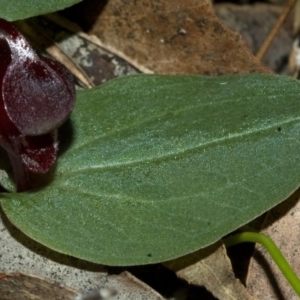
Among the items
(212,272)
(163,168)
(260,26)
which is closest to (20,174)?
(163,168)

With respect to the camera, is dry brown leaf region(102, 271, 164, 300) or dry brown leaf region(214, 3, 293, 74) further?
dry brown leaf region(214, 3, 293, 74)

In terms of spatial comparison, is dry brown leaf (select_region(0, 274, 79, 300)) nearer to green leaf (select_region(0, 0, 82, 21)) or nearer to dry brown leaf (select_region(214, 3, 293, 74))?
green leaf (select_region(0, 0, 82, 21))

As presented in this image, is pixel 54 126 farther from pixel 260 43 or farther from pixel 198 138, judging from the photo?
pixel 260 43

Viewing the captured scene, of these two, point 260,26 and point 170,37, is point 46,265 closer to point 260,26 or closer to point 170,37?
point 170,37

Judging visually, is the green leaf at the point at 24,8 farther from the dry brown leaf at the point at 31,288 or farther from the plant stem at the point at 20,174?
the dry brown leaf at the point at 31,288

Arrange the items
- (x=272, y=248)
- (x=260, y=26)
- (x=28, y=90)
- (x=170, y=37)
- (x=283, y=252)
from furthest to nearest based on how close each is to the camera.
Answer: (x=260, y=26)
(x=170, y=37)
(x=283, y=252)
(x=272, y=248)
(x=28, y=90)

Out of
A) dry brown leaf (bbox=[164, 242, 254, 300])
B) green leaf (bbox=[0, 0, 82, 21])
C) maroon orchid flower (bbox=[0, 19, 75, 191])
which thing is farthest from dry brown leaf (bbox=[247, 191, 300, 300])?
green leaf (bbox=[0, 0, 82, 21])
